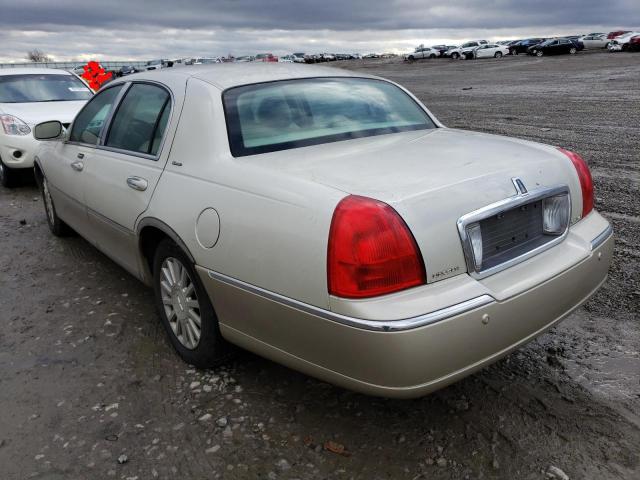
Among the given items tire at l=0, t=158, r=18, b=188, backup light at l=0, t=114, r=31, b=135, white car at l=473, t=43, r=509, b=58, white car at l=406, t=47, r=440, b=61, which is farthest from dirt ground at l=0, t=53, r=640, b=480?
white car at l=406, t=47, r=440, b=61

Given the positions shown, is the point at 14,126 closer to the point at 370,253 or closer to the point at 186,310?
the point at 186,310

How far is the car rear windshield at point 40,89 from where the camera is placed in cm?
885

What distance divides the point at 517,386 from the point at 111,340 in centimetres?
237

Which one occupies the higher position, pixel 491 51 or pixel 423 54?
pixel 423 54

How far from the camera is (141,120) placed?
363cm

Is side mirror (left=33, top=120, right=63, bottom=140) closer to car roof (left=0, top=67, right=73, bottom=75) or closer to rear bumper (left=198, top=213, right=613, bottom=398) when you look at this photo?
rear bumper (left=198, top=213, right=613, bottom=398)

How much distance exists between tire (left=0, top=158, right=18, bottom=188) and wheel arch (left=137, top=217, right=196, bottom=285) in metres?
5.60

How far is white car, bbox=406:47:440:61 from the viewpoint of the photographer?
2466 inches

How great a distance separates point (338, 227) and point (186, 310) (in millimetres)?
1336

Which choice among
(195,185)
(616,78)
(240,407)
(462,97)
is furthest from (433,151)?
(616,78)

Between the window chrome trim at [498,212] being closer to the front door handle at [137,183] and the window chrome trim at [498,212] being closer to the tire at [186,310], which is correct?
the tire at [186,310]

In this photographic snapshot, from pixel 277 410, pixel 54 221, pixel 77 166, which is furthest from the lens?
pixel 54 221

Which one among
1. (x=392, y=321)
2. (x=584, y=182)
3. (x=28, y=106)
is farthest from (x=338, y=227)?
(x=28, y=106)

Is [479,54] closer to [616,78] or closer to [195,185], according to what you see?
[616,78]
